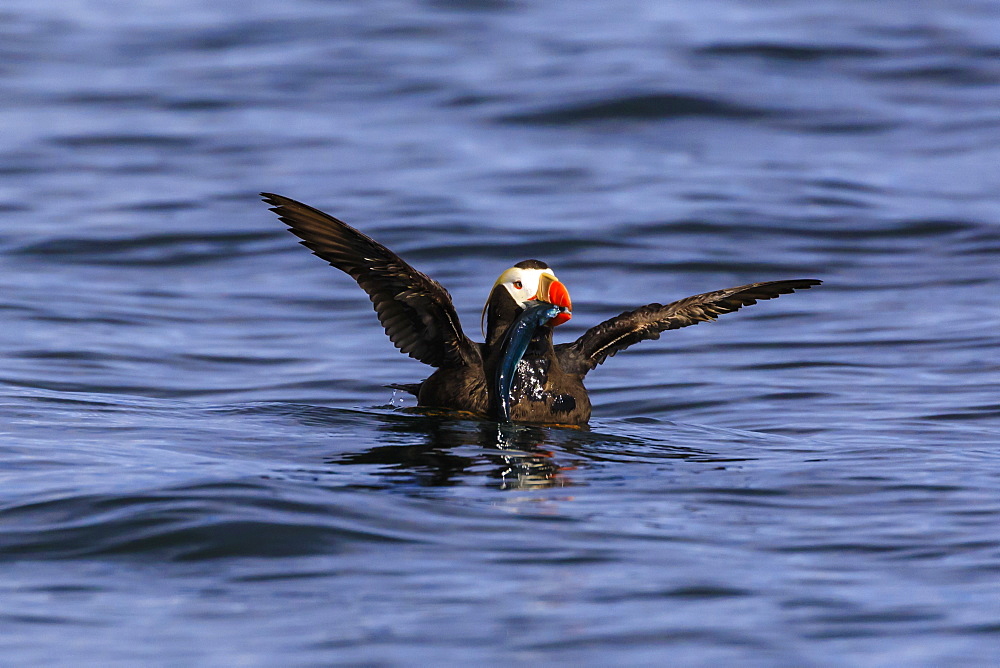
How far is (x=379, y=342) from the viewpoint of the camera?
439 inches

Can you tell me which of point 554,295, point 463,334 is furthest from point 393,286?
point 554,295

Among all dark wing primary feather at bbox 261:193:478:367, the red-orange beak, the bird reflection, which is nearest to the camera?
the bird reflection

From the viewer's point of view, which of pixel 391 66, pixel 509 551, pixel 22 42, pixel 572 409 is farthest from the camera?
pixel 22 42

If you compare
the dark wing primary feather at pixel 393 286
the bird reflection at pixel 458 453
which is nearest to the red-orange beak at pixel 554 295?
the dark wing primary feather at pixel 393 286

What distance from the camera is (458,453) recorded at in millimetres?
6832

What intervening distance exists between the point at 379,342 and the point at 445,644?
6.95m

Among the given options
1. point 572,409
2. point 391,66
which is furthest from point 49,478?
point 391,66

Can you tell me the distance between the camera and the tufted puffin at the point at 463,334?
7188 millimetres

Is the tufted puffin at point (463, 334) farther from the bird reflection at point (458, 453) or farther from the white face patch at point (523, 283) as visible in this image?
the bird reflection at point (458, 453)

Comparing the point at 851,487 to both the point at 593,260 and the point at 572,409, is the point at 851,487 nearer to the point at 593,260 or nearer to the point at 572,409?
the point at 572,409

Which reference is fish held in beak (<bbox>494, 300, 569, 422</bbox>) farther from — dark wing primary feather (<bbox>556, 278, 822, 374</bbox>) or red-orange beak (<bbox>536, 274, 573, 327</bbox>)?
dark wing primary feather (<bbox>556, 278, 822, 374</bbox>)

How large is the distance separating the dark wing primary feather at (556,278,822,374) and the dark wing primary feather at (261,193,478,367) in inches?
26.4

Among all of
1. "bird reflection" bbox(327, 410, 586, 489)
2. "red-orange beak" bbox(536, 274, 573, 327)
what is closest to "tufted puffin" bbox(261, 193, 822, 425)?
"red-orange beak" bbox(536, 274, 573, 327)

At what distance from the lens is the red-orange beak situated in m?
7.39
